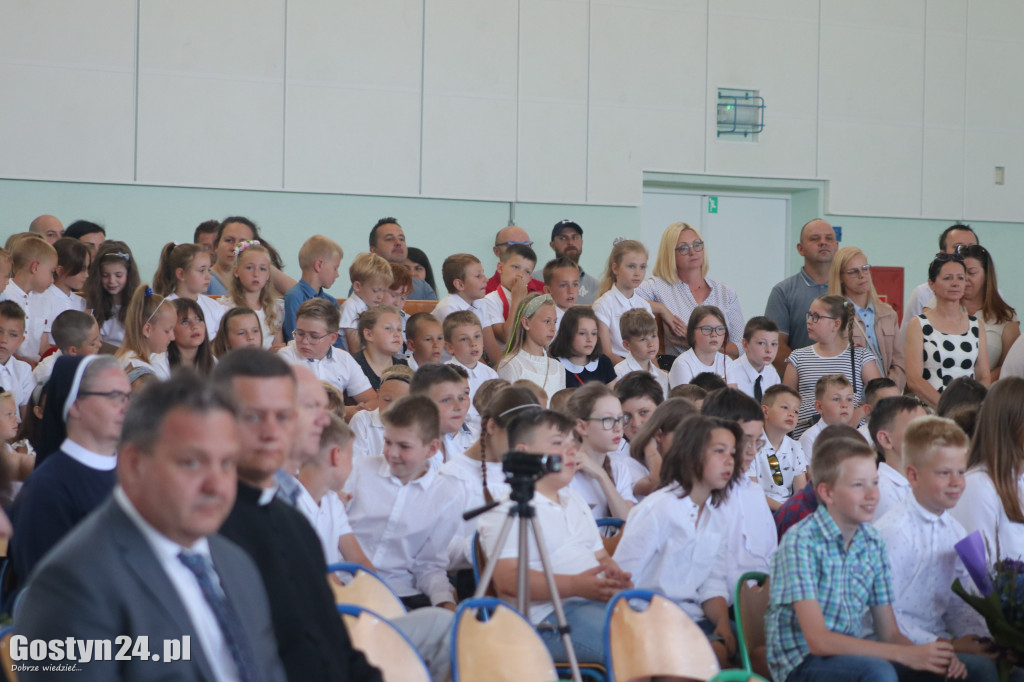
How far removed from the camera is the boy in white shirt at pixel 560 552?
154 inches

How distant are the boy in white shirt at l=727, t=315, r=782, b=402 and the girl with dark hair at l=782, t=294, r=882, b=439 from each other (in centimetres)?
16

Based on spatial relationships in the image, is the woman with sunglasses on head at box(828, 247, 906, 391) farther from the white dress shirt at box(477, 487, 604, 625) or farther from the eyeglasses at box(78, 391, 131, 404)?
the eyeglasses at box(78, 391, 131, 404)

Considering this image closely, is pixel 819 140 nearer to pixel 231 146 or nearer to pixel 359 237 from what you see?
pixel 359 237

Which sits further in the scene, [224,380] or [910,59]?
[910,59]

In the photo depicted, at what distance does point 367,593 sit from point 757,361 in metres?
4.25

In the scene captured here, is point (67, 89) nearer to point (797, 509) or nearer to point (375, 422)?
point (375, 422)

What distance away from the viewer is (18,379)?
20.6 ft

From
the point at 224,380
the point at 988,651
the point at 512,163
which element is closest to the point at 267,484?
the point at 224,380

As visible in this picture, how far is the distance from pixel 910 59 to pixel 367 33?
6107 millimetres

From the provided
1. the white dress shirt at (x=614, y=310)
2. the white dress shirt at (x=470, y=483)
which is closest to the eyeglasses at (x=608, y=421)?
the white dress shirt at (x=470, y=483)

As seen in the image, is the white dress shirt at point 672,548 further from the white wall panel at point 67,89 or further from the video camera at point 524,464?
the white wall panel at point 67,89

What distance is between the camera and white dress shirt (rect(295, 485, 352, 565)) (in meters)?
4.02

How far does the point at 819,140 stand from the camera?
12117mm

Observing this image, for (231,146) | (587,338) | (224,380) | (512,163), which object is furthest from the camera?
(512,163)
